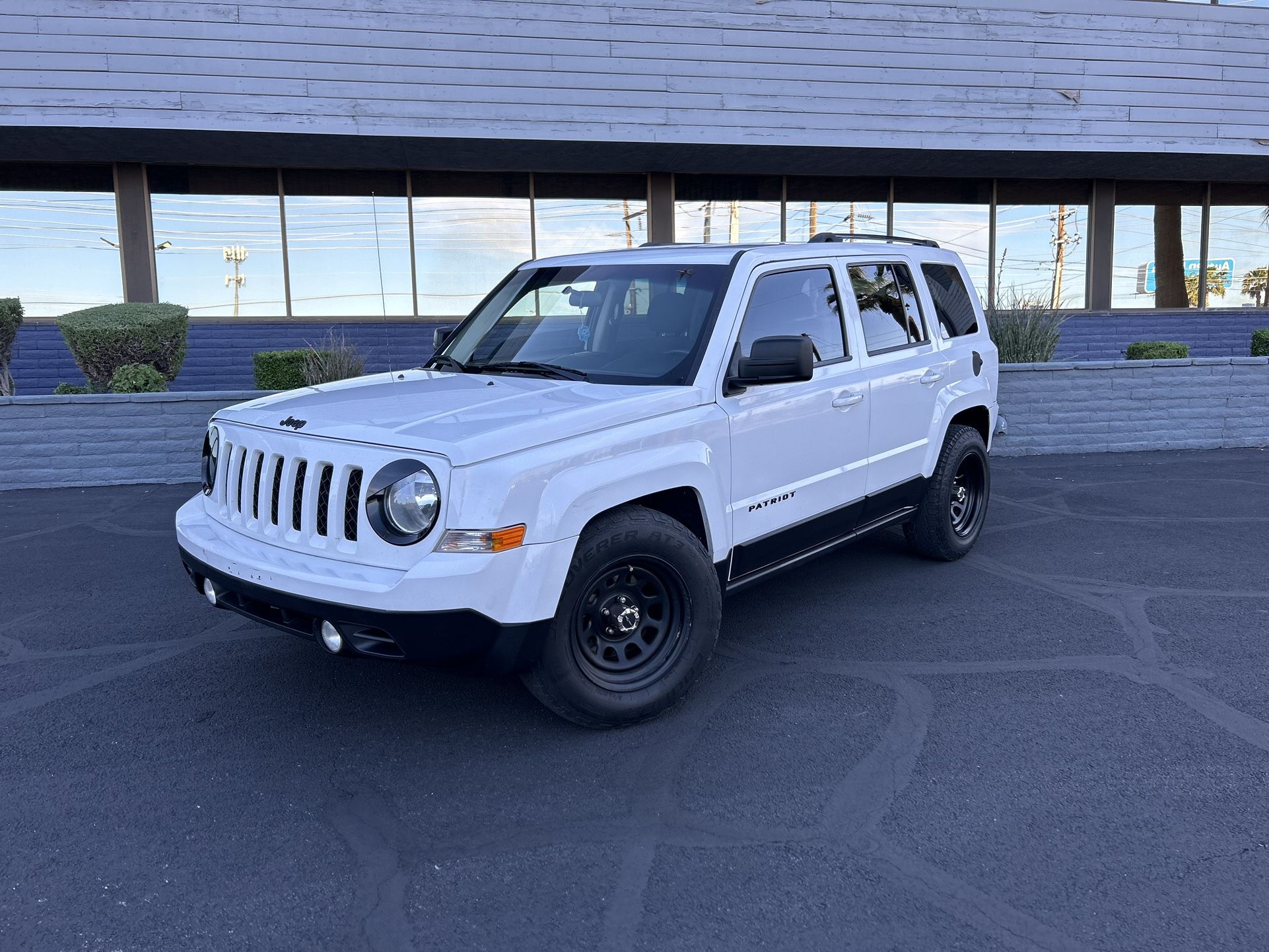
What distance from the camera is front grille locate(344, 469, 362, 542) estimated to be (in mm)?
3396

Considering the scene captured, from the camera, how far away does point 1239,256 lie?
57.3ft

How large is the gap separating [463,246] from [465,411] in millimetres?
11737

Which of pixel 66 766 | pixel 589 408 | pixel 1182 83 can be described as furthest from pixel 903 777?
pixel 1182 83

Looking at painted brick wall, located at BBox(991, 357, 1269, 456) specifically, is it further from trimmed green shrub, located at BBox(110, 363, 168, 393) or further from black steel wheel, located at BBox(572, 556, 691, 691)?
trimmed green shrub, located at BBox(110, 363, 168, 393)

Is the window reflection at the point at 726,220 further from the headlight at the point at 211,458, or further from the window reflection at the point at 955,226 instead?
the headlight at the point at 211,458

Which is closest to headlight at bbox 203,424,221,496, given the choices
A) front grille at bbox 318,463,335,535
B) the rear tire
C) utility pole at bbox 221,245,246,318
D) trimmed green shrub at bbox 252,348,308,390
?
→ front grille at bbox 318,463,335,535

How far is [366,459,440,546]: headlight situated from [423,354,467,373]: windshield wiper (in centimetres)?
146

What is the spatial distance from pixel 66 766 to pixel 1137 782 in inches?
146

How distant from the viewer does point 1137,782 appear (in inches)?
133

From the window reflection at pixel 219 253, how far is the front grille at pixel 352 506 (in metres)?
11.9

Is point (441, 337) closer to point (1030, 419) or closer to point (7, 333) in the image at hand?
point (7, 333)

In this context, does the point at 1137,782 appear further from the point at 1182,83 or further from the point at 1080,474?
the point at 1182,83

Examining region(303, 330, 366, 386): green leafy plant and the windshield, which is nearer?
the windshield

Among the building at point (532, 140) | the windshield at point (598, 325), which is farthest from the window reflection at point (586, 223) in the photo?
the windshield at point (598, 325)
